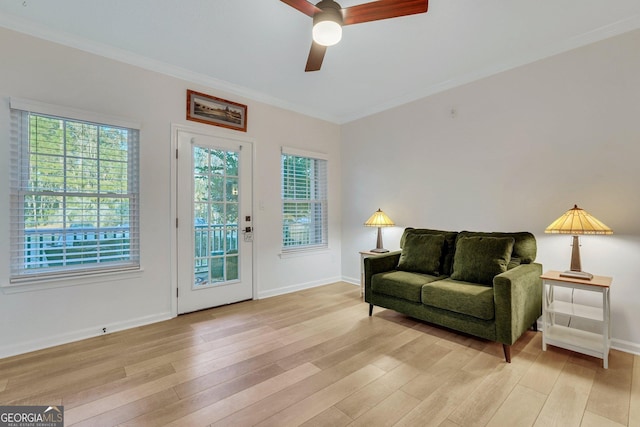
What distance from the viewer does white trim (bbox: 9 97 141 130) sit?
2396 mm

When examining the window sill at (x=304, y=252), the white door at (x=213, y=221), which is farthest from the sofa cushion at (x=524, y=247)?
the white door at (x=213, y=221)

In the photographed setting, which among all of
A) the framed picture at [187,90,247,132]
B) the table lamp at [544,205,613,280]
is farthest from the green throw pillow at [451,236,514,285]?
the framed picture at [187,90,247,132]

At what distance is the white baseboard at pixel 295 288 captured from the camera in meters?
3.97

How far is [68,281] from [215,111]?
2290 mm

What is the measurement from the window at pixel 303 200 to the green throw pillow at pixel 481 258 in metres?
2.24

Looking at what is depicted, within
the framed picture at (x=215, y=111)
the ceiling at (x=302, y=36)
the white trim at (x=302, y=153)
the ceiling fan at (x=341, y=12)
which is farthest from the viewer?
the white trim at (x=302, y=153)

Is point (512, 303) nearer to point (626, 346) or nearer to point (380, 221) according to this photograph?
point (626, 346)

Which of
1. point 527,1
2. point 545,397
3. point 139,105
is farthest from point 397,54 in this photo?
point 545,397

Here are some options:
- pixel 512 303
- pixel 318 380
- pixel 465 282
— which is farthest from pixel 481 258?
pixel 318 380

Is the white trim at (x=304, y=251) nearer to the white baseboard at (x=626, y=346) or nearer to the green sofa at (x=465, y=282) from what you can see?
the green sofa at (x=465, y=282)

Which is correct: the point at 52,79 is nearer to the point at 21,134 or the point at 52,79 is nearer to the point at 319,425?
the point at 21,134

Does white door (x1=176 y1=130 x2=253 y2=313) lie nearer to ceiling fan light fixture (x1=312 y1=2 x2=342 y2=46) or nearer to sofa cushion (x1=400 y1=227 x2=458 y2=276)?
ceiling fan light fixture (x1=312 y1=2 x2=342 y2=46)

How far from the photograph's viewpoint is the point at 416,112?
3.86 metres

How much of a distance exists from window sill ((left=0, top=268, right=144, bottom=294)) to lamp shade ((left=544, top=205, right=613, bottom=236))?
153 inches
